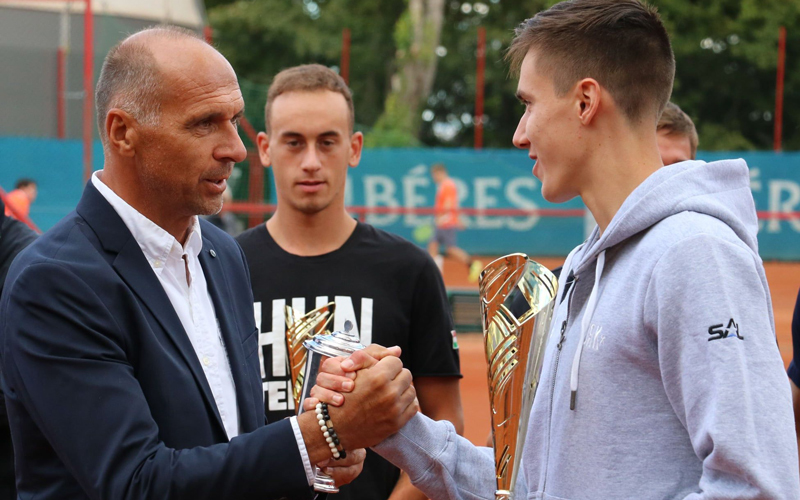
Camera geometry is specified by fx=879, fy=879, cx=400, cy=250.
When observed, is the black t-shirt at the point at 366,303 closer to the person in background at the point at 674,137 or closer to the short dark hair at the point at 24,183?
the person in background at the point at 674,137

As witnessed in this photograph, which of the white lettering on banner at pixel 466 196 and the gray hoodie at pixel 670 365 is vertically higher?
the gray hoodie at pixel 670 365

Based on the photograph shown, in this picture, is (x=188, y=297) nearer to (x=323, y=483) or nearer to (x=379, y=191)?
(x=323, y=483)

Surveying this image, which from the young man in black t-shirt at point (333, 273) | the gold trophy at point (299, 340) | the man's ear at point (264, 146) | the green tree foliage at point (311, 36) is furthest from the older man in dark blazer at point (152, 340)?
the green tree foliage at point (311, 36)

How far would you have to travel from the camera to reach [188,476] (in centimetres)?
189

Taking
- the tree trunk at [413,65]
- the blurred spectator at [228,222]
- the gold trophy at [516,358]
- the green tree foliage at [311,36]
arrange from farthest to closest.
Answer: the green tree foliage at [311,36] < the tree trunk at [413,65] < the blurred spectator at [228,222] < the gold trophy at [516,358]

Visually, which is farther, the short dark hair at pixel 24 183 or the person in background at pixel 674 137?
the short dark hair at pixel 24 183

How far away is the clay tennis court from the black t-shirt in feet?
13.5

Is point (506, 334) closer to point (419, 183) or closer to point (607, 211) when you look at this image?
point (607, 211)

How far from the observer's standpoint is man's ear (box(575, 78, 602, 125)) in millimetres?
2006

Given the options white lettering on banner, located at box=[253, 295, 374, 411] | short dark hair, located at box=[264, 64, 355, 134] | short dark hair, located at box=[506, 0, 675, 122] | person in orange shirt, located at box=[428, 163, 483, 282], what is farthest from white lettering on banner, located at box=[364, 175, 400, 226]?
short dark hair, located at box=[506, 0, 675, 122]

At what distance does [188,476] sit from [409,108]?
21.2m

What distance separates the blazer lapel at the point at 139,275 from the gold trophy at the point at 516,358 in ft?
2.20

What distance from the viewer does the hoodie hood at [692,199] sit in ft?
5.90

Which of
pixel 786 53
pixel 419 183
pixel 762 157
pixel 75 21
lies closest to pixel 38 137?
pixel 75 21
